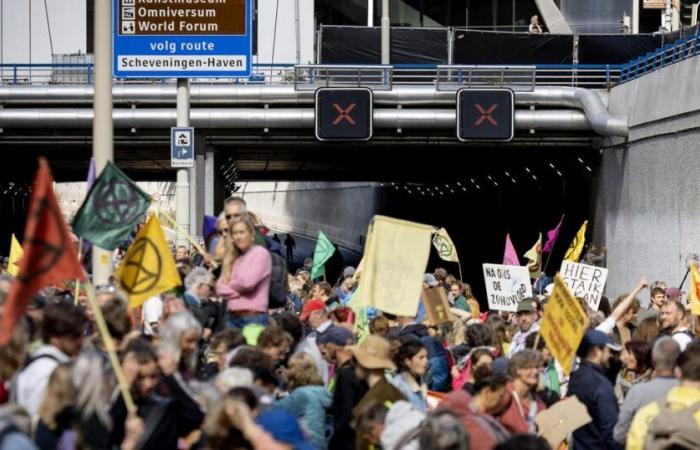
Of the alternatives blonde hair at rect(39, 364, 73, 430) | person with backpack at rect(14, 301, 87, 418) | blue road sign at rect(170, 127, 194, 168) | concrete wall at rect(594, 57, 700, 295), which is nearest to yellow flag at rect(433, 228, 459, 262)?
concrete wall at rect(594, 57, 700, 295)

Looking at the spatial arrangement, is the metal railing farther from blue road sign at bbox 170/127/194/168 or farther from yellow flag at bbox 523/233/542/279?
blue road sign at bbox 170/127/194/168

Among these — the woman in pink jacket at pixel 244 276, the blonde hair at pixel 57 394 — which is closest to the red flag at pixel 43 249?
the blonde hair at pixel 57 394

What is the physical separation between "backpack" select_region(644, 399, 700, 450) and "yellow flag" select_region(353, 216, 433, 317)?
9.58 feet

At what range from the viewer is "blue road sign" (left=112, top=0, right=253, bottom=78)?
66.5 ft

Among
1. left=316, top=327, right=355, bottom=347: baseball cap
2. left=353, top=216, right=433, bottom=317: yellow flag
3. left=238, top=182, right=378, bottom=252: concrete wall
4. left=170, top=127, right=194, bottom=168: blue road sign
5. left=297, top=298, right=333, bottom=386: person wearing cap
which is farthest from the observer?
left=238, top=182, right=378, bottom=252: concrete wall

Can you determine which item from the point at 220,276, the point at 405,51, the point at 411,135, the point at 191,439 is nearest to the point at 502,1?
the point at 405,51

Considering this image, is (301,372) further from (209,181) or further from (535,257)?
(209,181)

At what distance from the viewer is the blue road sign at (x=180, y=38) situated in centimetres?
2028

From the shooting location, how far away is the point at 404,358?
10969 millimetres

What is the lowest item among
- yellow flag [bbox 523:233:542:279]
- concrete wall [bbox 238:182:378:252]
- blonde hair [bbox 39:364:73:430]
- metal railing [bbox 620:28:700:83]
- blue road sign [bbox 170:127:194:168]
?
concrete wall [bbox 238:182:378:252]

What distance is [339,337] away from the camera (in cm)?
1135

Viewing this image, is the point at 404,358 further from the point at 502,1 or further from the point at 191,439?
the point at 502,1

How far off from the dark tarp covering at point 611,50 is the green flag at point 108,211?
1249 inches

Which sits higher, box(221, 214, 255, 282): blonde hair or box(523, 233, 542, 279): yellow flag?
box(221, 214, 255, 282): blonde hair
